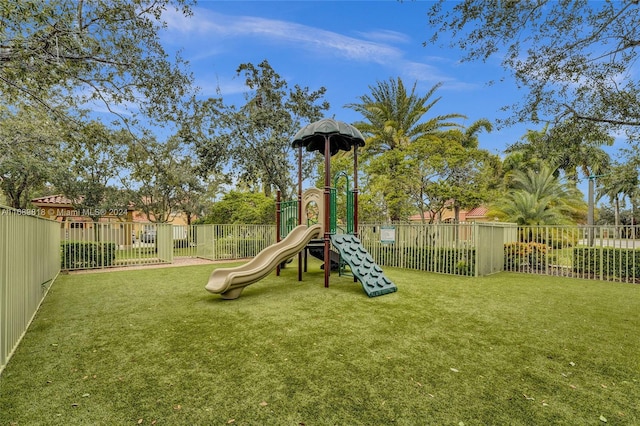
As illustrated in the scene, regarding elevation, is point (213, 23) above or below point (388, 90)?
below

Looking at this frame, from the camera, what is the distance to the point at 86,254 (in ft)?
35.2

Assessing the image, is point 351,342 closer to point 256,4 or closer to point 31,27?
point 31,27

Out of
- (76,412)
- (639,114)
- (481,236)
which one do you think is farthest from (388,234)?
(76,412)

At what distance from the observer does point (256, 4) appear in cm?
662

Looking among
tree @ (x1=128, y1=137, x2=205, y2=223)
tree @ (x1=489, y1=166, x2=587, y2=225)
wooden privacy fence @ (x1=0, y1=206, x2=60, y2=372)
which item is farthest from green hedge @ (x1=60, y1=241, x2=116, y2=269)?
tree @ (x1=489, y1=166, x2=587, y2=225)

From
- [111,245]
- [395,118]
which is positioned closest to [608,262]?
[395,118]

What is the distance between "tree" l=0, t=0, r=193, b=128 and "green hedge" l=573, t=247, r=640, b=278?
37.1 ft

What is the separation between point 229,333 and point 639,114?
643 cm

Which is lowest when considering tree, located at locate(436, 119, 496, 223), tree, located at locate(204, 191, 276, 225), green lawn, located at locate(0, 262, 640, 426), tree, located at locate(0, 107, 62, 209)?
green lawn, located at locate(0, 262, 640, 426)

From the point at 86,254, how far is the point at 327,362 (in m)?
10.8

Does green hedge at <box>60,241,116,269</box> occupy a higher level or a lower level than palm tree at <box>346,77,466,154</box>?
lower

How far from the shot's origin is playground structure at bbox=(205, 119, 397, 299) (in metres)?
6.42

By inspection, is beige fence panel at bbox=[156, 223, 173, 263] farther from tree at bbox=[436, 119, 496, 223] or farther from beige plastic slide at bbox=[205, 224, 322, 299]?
tree at bbox=[436, 119, 496, 223]

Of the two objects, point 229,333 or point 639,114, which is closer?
point 229,333
